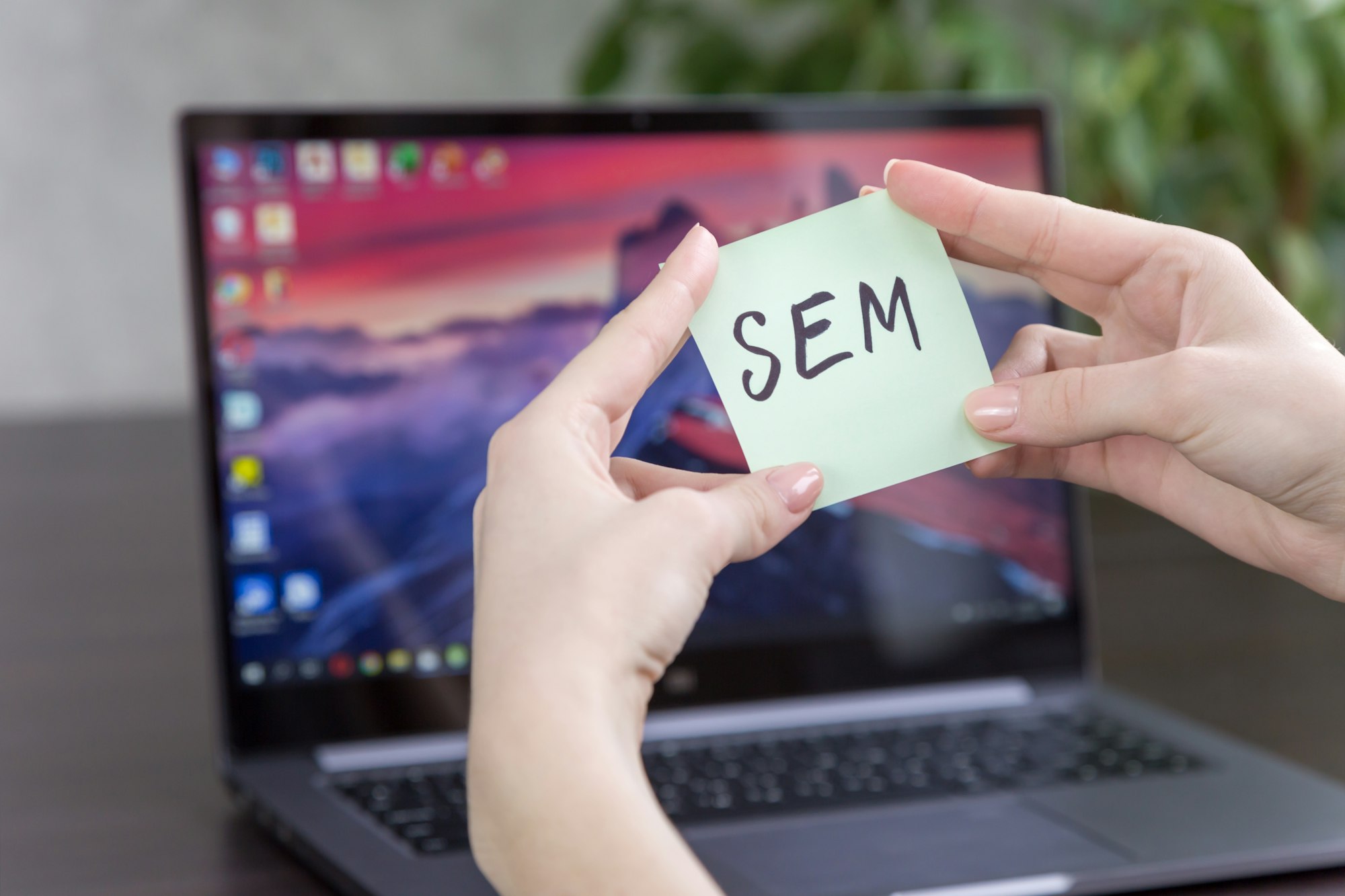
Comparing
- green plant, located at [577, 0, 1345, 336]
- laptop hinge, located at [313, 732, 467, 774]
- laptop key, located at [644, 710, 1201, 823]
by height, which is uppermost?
green plant, located at [577, 0, 1345, 336]

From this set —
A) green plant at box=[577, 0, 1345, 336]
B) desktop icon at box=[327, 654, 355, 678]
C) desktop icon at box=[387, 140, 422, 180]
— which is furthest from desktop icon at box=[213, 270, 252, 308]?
green plant at box=[577, 0, 1345, 336]

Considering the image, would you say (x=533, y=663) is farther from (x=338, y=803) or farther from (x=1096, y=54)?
(x=1096, y=54)

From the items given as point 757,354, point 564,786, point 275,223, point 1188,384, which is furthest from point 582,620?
point 275,223

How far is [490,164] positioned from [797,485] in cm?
45

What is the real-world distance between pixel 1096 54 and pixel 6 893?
83.7 inches

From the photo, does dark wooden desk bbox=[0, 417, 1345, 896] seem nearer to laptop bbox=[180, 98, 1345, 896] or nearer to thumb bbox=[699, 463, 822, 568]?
laptop bbox=[180, 98, 1345, 896]

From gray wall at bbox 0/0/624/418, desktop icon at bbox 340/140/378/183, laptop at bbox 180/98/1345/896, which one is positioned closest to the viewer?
laptop at bbox 180/98/1345/896

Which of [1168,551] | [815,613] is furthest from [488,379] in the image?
[1168,551]

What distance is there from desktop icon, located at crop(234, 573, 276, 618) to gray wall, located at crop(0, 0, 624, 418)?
7.76 ft

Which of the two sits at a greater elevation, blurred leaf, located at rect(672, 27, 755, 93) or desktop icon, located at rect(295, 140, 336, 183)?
blurred leaf, located at rect(672, 27, 755, 93)

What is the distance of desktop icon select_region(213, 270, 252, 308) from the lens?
807 mm

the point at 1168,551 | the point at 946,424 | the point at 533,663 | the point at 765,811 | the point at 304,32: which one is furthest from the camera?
the point at 304,32

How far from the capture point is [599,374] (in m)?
0.47

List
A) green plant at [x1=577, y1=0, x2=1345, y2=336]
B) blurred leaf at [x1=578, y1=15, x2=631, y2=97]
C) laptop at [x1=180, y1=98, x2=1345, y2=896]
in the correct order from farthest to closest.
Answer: blurred leaf at [x1=578, y1=15, x2=631, y2=97] → green plant at [x1=577, y1=0, x2=1345, y2=336] → laptop at [x1=180, y1=98, x2=1345, y2=896]
